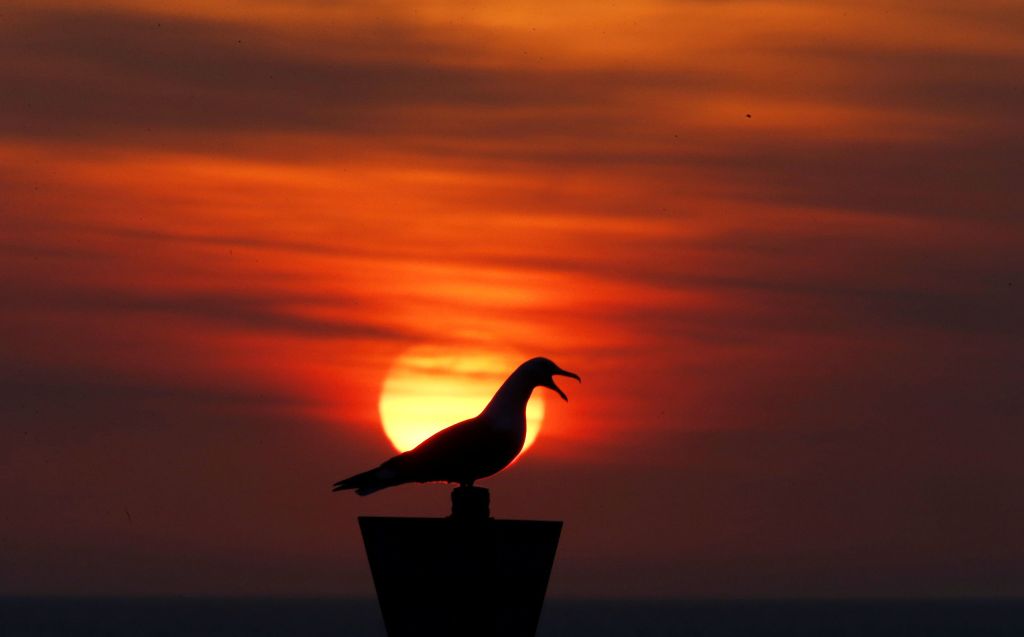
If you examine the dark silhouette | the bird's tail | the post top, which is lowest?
the dark silhouette

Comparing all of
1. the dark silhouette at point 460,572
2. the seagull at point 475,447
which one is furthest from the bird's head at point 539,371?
the dark silhouette at point 460,572

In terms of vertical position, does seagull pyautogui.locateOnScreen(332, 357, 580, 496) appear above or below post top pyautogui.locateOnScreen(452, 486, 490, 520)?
above

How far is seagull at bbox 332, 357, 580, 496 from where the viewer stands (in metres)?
15.2

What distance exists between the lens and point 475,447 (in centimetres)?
1512

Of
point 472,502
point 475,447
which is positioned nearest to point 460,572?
point 472,502

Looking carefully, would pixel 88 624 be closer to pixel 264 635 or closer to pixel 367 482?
pixel 264 635

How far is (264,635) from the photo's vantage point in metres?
170

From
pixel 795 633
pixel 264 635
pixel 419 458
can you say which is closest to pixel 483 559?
pixel 419 458

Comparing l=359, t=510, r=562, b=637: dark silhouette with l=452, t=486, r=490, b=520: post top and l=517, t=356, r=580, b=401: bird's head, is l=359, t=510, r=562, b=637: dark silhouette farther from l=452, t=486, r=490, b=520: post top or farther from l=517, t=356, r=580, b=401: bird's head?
l=517, t=356, r=580, b=401: bird's head

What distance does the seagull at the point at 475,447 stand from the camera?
49.7 feet

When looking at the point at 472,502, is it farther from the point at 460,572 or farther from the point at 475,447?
the point at 475,447

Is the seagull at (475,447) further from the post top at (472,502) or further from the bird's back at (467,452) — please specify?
the post top at (472,502)

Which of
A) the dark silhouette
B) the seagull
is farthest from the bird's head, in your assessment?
the dark silhouette

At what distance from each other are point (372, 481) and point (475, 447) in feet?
2.60
